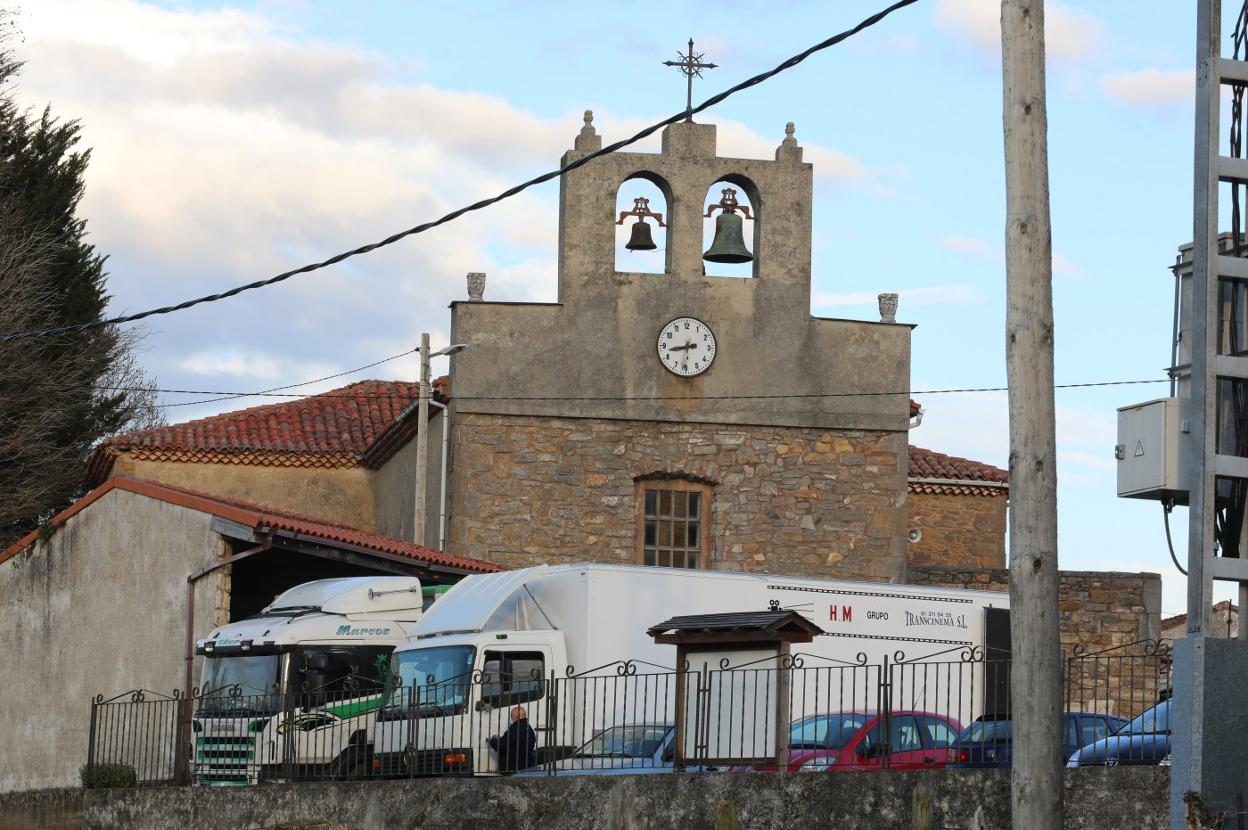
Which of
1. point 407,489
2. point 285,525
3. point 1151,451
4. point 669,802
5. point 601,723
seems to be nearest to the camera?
point 1151,451

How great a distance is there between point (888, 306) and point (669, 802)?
745 inches

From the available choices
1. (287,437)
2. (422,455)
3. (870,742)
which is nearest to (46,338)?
(287,437)

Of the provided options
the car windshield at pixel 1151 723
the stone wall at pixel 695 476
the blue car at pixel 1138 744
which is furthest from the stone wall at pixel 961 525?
the blue car at pixel 1138 744

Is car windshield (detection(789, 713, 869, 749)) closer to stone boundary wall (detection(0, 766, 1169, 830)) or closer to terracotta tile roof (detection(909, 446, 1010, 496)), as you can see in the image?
stone boundary wall (detection(0, 766, 1169, 830))

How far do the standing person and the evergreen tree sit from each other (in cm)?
2248

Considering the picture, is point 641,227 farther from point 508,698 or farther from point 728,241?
point 508,698

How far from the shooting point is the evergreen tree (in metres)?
40.0

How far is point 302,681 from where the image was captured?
23.1 metres

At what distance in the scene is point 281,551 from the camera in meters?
28.4

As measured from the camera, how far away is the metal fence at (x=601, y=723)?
16.2 metres

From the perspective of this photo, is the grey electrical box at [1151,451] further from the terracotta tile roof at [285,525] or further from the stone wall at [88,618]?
the stone wall at [88,618]

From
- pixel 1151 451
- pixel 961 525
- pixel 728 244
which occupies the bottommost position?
pixel 961 525

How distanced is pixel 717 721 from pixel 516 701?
360 cm

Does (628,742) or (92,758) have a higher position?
(628,742)
